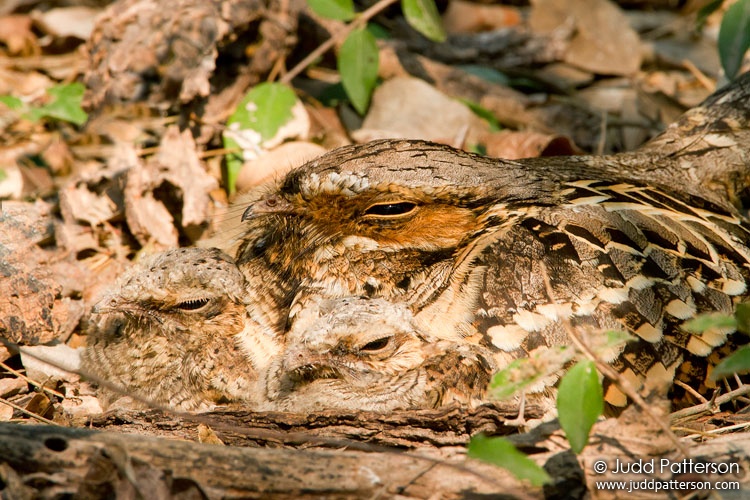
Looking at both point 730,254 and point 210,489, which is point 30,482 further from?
point 730,254

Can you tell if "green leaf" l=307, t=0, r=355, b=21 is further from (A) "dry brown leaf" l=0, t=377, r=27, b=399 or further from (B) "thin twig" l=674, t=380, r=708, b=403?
(B) "thin twig" l=674, t=380, r=708, b=403

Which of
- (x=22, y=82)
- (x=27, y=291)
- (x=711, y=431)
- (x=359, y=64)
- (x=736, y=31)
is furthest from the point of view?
(x=22, y=82)

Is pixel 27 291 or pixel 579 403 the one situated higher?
pixel 579 403

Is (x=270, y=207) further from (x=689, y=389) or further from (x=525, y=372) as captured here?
(x=689, y=389)

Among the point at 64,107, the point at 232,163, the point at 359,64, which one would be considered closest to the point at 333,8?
the point at 359,64

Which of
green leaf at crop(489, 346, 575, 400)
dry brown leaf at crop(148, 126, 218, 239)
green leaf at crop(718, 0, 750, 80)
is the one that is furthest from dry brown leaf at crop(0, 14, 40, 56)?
green leaf at crop(489, 346, 575, 400)

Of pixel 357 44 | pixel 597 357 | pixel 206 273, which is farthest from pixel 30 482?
pixel 357 44

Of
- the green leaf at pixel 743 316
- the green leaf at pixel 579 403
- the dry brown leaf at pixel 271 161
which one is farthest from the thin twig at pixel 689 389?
the dry brown leaf at pixel 271 161
